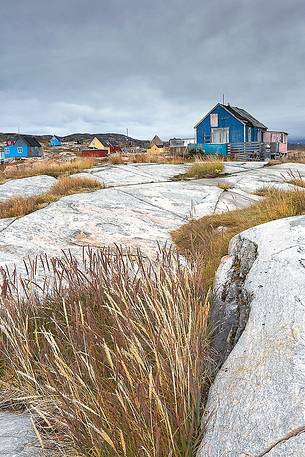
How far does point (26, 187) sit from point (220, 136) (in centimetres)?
2638

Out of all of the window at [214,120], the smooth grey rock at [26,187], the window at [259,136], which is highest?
the window at [214,120]

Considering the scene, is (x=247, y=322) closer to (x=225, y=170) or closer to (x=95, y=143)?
(x=225, y=170)

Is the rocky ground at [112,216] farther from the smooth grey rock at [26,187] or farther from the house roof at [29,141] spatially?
the house roof at [29,141]

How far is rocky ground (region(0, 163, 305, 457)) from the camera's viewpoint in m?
1.76

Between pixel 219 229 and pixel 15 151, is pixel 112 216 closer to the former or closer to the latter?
pixel 219 229

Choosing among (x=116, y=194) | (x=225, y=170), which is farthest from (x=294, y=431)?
(x=225, y=170)

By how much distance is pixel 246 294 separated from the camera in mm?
2902

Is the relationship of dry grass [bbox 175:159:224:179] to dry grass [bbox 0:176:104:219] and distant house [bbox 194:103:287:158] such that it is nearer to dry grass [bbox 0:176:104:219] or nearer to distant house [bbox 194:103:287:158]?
dry grass [bbox 0:176:104:219]

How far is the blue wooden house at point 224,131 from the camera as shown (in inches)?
1272

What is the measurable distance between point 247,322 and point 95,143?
7265 cm

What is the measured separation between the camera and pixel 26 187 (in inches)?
449

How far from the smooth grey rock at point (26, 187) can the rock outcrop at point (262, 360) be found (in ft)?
27.1

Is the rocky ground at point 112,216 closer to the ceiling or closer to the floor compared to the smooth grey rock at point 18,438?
closer to the ceiling

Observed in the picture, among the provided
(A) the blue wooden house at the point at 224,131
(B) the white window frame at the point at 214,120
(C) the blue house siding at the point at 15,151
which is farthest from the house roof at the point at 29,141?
(B) the white window frame at the point at 214,120
